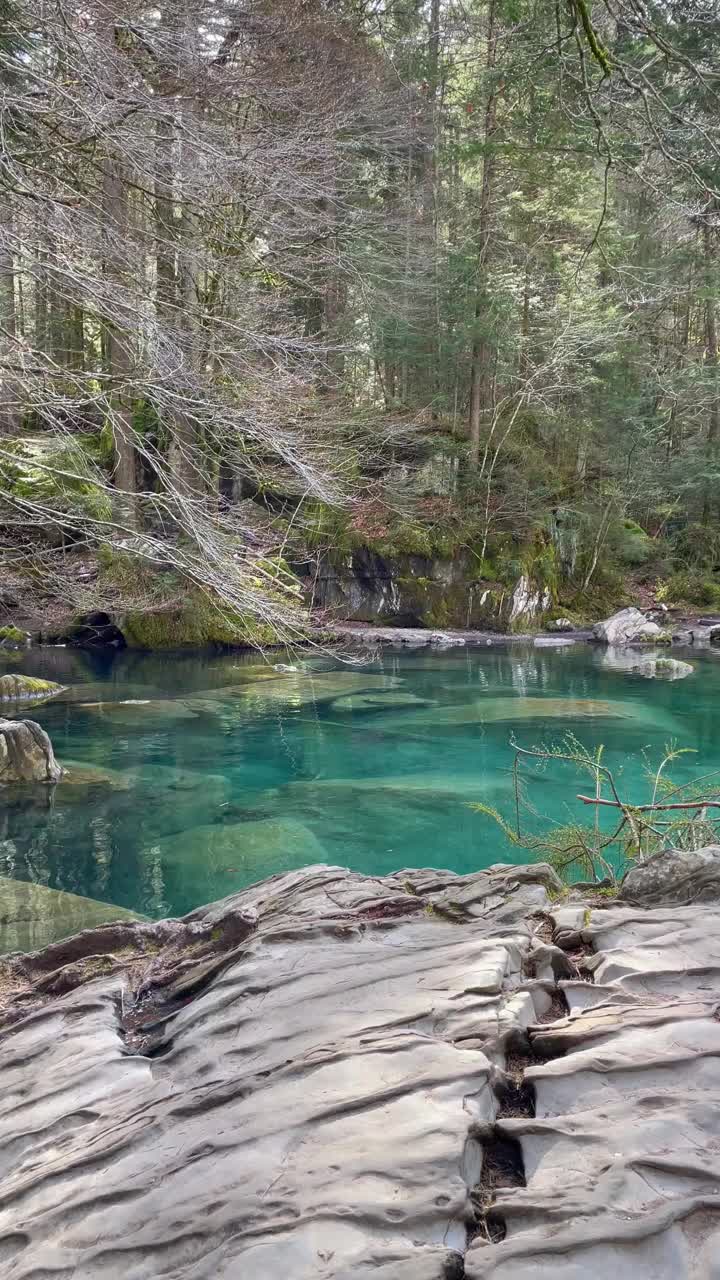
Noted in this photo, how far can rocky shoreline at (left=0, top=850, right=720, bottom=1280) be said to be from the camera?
54.2 inches

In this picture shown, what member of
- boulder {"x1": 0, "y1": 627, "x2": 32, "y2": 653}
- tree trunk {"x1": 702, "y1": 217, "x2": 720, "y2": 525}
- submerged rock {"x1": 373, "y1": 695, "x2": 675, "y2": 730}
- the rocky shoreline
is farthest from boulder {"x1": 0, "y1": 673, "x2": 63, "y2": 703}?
tree trunk {"x1": 702, "y1": 217, "x2": 720, "y2": 525}

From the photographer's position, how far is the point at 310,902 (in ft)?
11.3

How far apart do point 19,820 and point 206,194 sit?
5.66 metres

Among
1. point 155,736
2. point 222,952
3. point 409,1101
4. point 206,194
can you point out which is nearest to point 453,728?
point 155,736

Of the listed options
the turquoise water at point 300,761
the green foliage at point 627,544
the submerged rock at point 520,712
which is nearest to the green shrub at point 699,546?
the green foliage at point 627,544

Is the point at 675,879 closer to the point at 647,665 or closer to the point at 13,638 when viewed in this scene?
the point at 647,665

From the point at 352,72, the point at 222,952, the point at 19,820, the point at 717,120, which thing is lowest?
the point at 19,820

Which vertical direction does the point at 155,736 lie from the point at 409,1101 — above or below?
below

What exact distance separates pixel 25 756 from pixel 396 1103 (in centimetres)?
759

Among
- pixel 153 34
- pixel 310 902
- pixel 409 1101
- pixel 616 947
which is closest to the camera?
pixel 409 1101

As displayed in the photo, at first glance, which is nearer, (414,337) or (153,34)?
(153,34)

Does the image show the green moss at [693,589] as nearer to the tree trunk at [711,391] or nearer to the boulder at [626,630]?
the tree trunk at [711,391]

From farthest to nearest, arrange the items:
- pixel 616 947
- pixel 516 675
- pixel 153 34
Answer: pixel 516 675, pixel 153 34, pixel 616 947

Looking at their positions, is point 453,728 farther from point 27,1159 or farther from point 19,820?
point 27,1159
